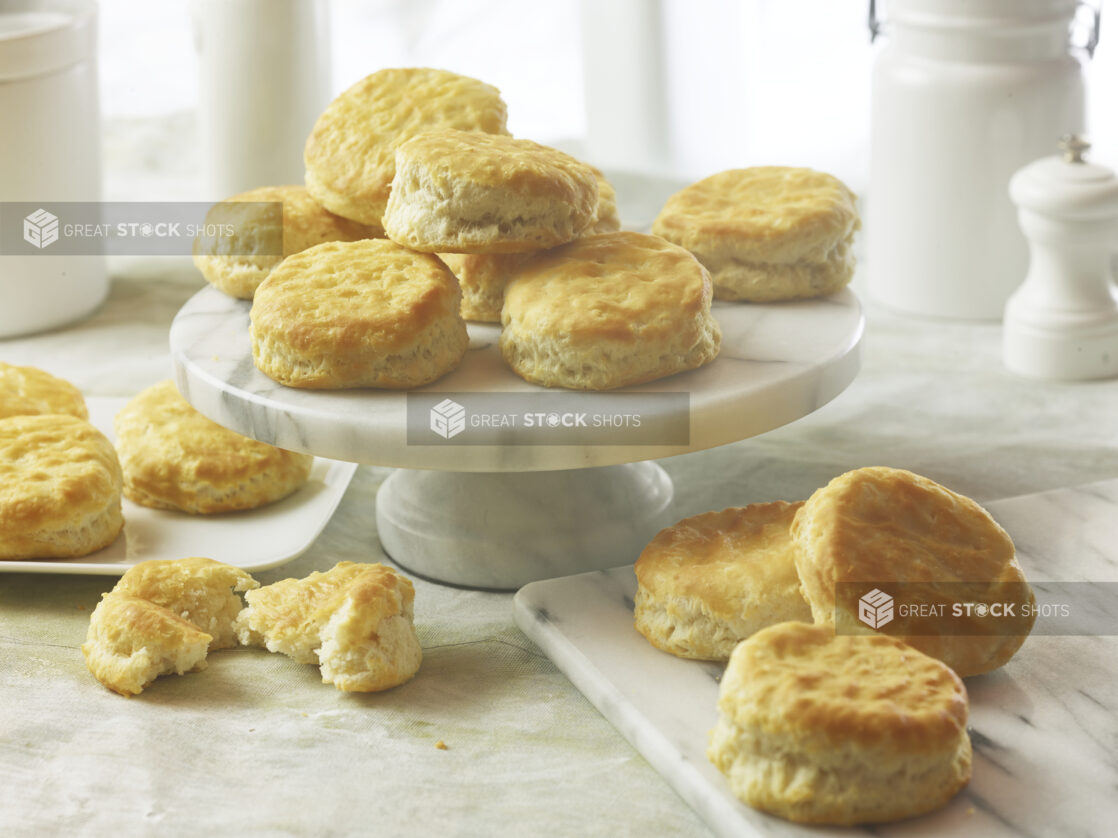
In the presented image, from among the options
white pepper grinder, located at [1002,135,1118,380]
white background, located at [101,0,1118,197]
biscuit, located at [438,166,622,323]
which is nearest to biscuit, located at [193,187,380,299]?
biscuit, located at [438,166,622,323]

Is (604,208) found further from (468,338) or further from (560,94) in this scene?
(560,94)

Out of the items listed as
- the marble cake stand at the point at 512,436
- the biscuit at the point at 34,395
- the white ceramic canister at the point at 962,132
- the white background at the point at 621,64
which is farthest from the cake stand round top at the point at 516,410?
the white background at the point at 621,64

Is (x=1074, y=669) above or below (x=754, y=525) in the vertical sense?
below

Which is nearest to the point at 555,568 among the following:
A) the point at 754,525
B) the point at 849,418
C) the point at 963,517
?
the point at 754,525

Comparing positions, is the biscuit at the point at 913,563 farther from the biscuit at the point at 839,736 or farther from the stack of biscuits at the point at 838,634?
the biscuit at the point at 839,736

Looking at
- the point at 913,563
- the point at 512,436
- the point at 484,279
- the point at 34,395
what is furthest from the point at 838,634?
the point at 34,395

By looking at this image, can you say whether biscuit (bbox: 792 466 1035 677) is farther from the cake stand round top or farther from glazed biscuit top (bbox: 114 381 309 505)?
glazed biscuit top (bbox: 114 381 309 505)
